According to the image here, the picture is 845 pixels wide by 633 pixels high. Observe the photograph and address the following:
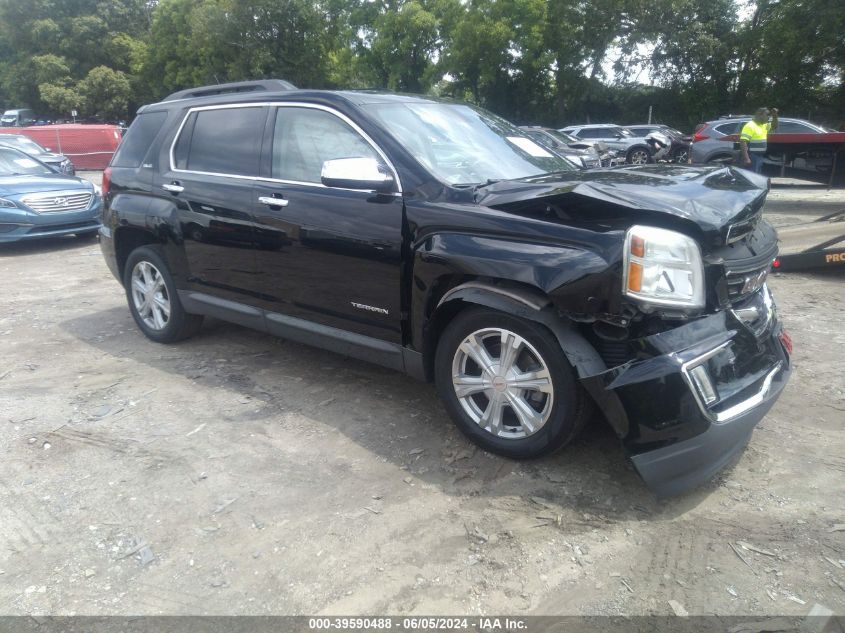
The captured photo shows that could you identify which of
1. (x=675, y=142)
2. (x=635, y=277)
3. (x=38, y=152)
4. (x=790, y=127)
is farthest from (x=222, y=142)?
(x=675, y=142)

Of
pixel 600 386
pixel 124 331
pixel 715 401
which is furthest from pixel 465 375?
pixel 124 331

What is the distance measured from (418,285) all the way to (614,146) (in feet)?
69.6

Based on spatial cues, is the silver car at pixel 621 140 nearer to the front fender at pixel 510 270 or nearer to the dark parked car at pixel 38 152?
the dark parked car at pixel 38 152

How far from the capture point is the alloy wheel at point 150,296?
5402mm

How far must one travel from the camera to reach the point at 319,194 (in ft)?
13.2

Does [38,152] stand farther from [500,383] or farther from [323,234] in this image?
[500,383]

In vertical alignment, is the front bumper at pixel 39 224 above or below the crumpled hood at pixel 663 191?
below

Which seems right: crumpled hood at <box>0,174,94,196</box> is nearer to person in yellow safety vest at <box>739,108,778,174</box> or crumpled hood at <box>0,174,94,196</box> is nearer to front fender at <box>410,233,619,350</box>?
front fender at <box>410,233,619,350</box>

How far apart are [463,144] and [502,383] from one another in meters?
1.53

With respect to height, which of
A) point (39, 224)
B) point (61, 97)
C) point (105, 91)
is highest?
point (105, 91)

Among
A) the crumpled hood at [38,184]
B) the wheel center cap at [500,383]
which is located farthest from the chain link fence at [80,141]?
the wheel center cap at [500,383]

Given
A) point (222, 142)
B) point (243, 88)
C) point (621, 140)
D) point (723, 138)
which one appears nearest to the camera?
point (222, 142)

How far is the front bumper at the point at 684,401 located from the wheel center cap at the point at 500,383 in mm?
480

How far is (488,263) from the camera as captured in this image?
3.24m
